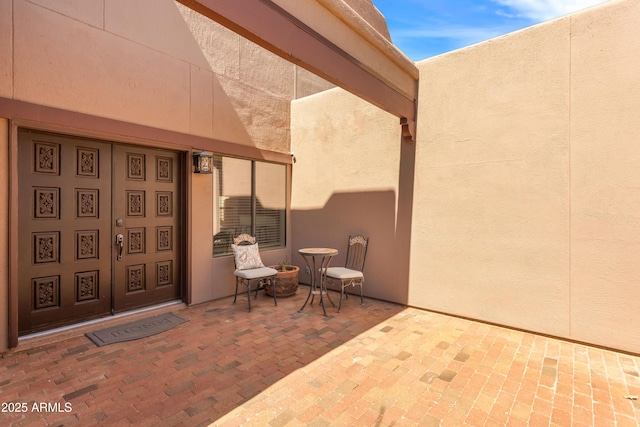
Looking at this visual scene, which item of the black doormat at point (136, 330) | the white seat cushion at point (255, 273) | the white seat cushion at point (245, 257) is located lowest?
the black doormat at point (136, 330)

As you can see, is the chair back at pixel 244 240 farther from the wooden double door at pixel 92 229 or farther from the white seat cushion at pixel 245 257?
the wooden double door at pixel 92 229

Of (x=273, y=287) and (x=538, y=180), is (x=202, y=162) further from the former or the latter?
(x=538, y=180)

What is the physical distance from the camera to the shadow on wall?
4.77m

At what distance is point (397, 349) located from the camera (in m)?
3.24

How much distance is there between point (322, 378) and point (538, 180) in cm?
308

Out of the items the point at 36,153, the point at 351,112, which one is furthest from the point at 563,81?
the point at 36,153

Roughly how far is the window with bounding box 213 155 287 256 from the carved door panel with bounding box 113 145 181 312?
0.62 m

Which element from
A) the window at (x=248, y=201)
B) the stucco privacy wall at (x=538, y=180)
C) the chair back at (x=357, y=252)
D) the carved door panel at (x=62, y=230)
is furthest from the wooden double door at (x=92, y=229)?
the stucco privacy wall at (x=538, y=180)

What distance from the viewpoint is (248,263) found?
4895 mm

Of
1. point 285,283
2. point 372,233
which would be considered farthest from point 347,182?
point 285,283

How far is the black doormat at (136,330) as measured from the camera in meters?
3.44

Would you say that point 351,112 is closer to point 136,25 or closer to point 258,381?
point 136,25

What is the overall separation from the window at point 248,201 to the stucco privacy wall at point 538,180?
101 inches

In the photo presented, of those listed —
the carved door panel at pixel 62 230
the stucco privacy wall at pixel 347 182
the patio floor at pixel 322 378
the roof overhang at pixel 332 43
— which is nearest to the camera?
the patio floor at pixel 322 378
